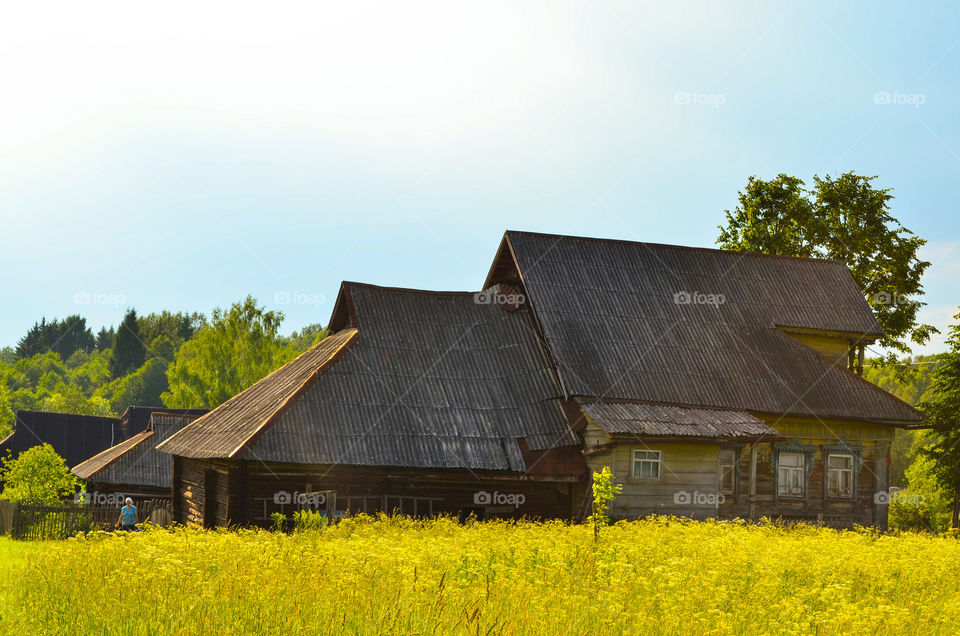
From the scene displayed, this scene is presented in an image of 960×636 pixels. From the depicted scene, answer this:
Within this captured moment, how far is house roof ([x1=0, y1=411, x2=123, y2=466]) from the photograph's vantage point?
51844 mm

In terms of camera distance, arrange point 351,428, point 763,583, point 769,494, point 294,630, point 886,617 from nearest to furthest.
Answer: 1. point 294,630
2. point 886,617
3. point 763,583
4. point 351,428
5. point 769,494

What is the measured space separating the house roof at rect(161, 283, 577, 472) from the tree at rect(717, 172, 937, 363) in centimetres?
1716

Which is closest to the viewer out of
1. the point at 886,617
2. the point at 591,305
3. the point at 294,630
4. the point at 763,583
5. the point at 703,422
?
the point at 294,630

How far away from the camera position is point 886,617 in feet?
31.9

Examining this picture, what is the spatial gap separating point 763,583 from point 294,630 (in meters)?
5.84

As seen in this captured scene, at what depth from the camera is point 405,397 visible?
22344 millimetres

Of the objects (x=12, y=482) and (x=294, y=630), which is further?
(x=12, y=482)

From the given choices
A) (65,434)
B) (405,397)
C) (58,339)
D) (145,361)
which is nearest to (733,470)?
(405,397)

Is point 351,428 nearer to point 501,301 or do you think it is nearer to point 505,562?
point 501,301

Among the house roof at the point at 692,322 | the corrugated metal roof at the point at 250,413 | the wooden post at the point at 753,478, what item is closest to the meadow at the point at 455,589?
the corrugated metal roof at the point at 250,413

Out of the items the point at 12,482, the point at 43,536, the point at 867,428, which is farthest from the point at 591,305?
the point at 12,482

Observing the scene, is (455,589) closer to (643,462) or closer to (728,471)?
(643,462)

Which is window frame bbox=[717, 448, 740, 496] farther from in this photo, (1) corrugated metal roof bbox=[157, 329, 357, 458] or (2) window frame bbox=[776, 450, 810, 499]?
(1) corrugated metal roof bbox=[157, 329, 357, 458]

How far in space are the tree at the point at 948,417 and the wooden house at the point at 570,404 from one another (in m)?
7.24
